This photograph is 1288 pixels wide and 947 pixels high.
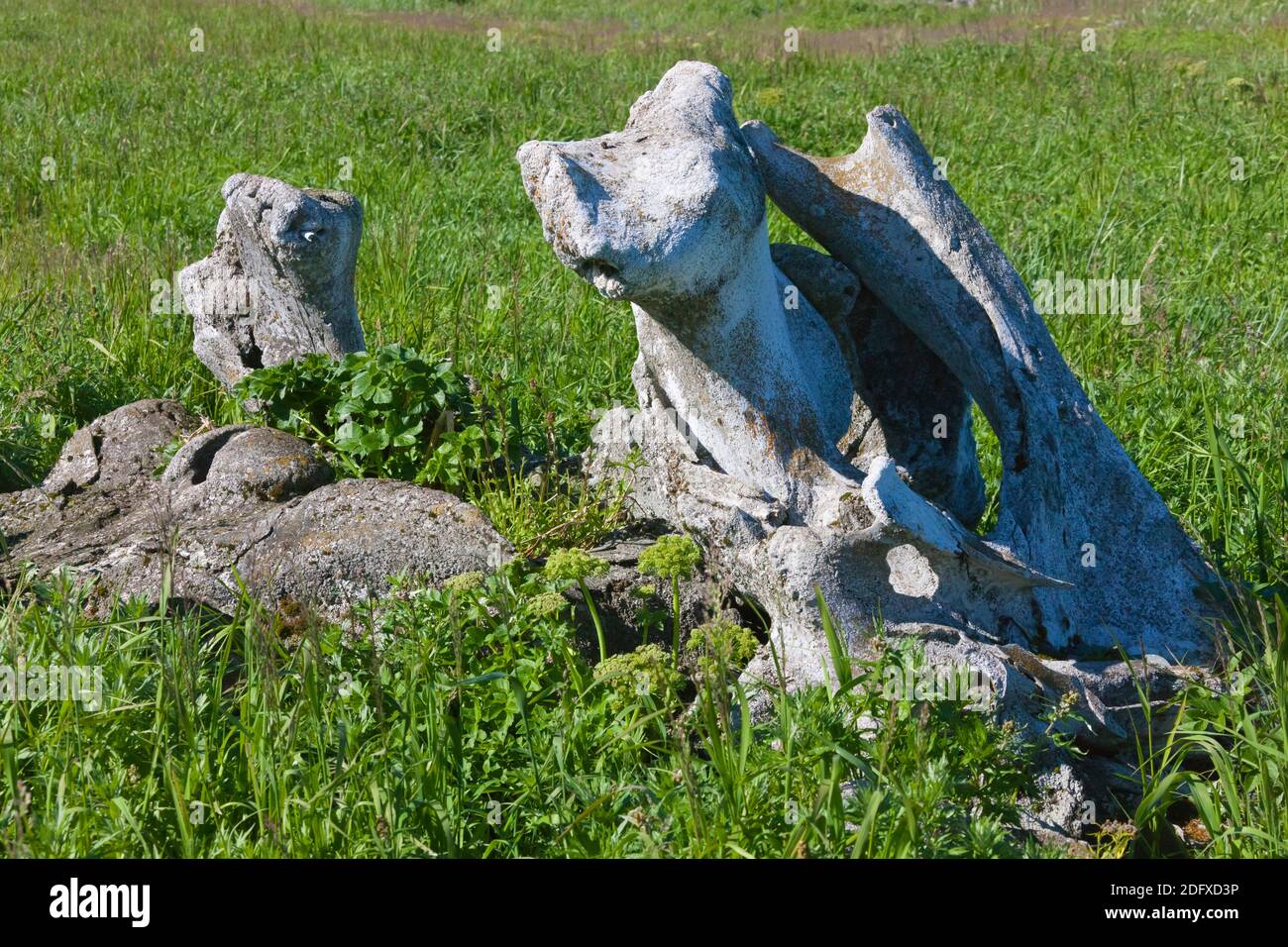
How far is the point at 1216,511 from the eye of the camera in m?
4.84

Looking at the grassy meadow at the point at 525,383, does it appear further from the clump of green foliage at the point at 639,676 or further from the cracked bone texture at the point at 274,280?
the cracked bone texture at the point at 274,280

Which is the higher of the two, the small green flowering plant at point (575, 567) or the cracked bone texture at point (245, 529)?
the small green flowering plant at point (575, 567)

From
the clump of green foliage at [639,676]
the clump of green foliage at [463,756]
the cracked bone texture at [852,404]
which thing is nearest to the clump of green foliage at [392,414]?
the cracked bone texture at [852,404]

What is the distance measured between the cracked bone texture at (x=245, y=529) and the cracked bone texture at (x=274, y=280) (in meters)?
0.49

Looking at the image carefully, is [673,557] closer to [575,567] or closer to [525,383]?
[575,567]

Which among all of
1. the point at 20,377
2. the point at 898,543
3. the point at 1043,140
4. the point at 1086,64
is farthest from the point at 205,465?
the point at 1086,64

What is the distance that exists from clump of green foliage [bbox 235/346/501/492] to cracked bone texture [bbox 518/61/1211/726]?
1.70ft

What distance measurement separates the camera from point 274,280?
14.7 ft

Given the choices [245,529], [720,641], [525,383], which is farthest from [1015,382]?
[525,383]

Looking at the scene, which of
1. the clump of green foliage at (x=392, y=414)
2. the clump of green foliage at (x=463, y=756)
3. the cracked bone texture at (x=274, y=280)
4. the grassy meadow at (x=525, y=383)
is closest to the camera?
the clump of green foliage at (x=463, y=756)

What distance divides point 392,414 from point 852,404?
1464 mm

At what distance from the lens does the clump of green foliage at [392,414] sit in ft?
13.2

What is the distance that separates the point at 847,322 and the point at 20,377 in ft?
12.4

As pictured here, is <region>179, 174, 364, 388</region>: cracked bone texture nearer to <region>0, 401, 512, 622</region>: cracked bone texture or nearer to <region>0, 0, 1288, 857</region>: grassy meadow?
<region>0, 0, 1288, 857</region>: grassy meadow
